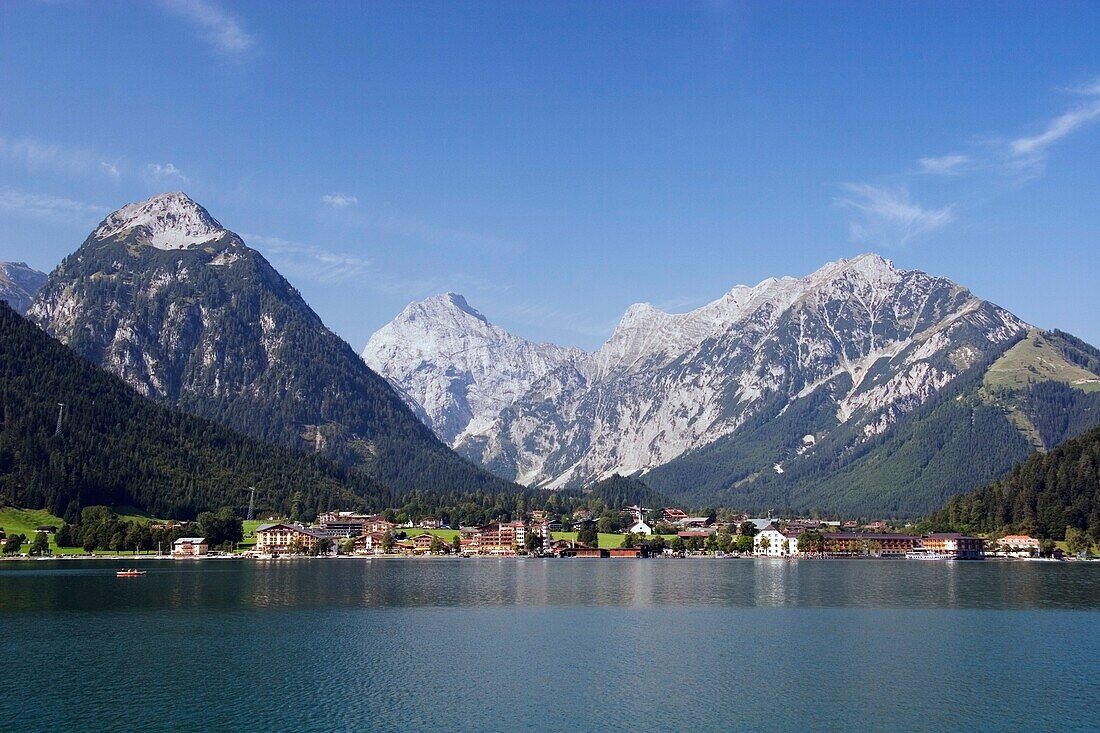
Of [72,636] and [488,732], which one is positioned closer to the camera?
[488,732]

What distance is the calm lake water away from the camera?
67.9 metres

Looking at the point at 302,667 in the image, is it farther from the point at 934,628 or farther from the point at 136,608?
the point at 934,628

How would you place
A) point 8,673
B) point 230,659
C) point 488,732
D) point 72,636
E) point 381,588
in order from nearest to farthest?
1. point 488,732
2. point 8,673
3. point 230,659
4. point 72,636
5. point 381,588

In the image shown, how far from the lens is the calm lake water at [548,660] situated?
67.9 m

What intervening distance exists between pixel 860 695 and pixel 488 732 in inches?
1037

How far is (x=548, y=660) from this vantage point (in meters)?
87.4

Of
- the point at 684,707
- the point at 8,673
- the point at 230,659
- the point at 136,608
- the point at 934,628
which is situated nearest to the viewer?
the point at 684,707

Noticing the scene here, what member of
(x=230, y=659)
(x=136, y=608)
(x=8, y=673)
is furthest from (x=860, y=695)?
(x=136, y=608)

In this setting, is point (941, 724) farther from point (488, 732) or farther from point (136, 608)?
point (136, 608)

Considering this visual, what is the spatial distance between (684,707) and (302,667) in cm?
3077

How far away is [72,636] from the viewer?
9894cm

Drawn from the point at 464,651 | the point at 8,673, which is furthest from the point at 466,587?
the point at 8,673

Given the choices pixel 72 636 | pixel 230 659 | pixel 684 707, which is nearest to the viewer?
pixel 684 707

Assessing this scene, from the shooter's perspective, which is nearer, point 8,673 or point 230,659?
point 8,673
